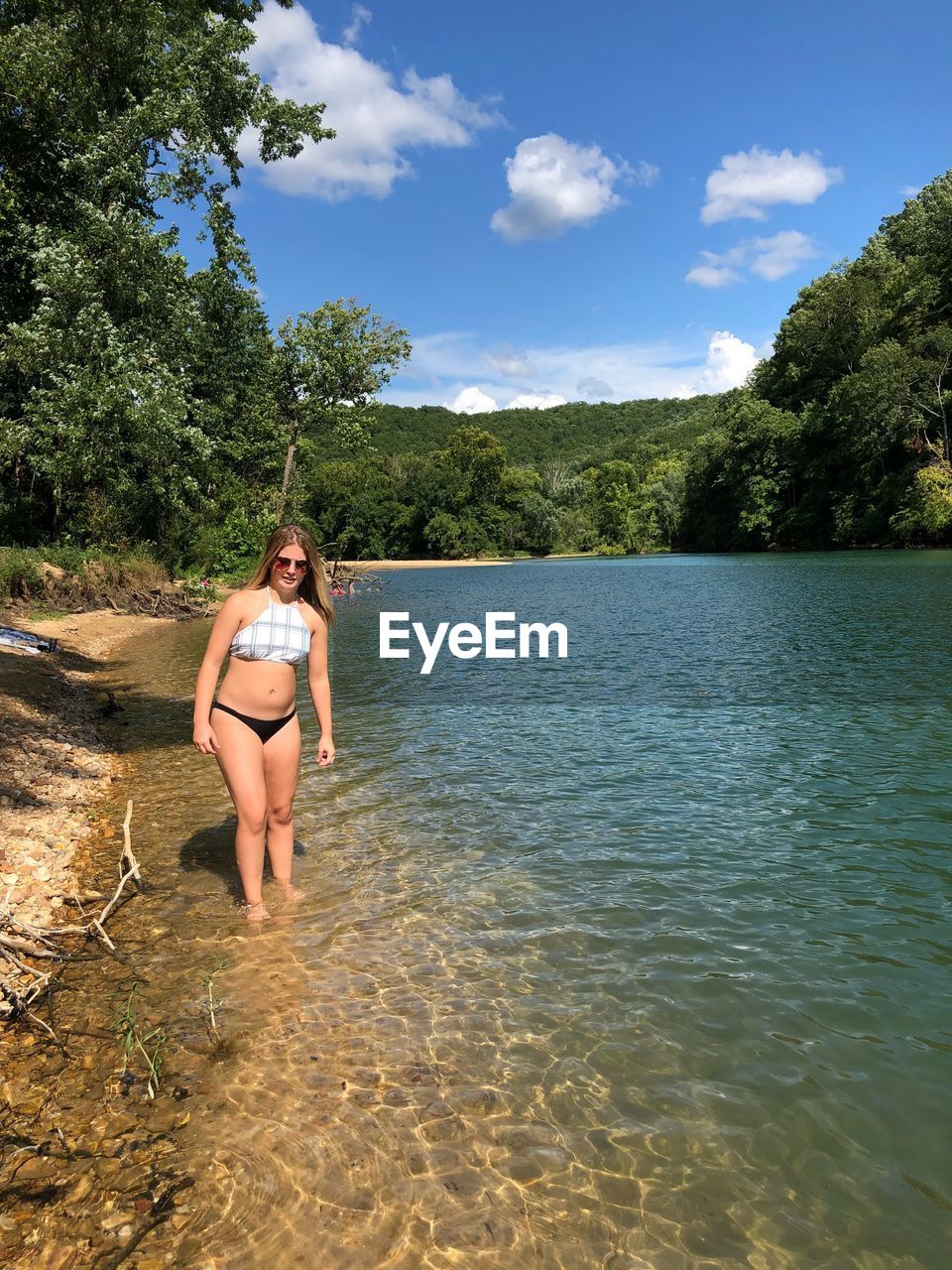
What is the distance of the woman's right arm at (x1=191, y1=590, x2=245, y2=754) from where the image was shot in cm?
473

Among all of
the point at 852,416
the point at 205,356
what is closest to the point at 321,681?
the point at 205,356

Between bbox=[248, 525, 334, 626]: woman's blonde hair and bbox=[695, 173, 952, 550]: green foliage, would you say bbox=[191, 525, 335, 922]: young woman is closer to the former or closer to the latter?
bbox=[248, 525, 334, 626]: woman's blonde hair

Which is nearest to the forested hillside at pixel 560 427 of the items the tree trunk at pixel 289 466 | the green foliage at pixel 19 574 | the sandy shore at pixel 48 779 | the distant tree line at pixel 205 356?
the distant tree line at pixel 205 356

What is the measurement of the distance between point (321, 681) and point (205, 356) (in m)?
22.8

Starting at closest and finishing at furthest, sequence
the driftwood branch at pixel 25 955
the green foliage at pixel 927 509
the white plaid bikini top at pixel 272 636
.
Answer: the driftwood branch at pixel 25 955, the white plaid bikini top at pixel 272 636, the green foliage at pixel 927 509

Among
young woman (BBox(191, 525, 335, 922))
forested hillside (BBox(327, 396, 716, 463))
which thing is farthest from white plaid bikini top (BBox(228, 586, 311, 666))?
forested hillside (BBox(327, 396, 716, 463))

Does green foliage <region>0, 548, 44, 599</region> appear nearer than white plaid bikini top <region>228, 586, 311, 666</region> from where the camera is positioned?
No

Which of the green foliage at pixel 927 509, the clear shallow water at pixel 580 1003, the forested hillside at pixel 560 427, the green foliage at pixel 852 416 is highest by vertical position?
the forested hillside at pixel 560 427

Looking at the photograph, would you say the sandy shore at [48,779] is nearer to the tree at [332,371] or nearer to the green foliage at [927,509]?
the tree at [332,371]

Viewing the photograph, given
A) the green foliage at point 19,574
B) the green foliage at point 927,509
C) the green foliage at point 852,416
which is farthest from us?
the green foliage at point 852,416

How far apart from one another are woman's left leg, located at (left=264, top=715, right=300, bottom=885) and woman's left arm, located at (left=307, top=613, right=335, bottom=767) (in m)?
0.18

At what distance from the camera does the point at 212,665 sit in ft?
15.6

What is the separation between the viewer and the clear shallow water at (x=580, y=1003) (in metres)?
→ 3.03

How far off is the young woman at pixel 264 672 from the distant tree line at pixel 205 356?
11624mm
